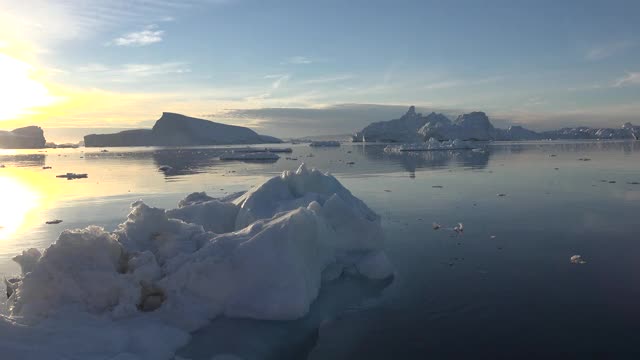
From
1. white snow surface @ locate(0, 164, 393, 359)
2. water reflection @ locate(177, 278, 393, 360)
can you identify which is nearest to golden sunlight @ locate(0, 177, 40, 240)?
white snow surface @ locate(0, 164, 393, 359)

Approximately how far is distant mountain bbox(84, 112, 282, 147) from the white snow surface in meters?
165

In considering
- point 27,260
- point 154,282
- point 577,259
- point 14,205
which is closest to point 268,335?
point 154,282

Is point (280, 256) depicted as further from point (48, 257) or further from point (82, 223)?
point (82, 223)

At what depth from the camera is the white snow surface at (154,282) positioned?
7234 millimetres

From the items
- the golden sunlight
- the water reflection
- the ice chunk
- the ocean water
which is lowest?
the water reflection

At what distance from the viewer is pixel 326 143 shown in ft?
430

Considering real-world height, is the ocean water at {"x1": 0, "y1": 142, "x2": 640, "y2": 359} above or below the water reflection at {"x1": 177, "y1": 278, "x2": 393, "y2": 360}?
above

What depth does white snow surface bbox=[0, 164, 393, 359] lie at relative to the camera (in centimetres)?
723

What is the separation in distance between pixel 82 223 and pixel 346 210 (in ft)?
37.3

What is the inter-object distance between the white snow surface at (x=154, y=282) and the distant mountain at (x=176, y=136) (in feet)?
542

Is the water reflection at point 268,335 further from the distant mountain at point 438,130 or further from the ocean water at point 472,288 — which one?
the distant mountain at point 438,130

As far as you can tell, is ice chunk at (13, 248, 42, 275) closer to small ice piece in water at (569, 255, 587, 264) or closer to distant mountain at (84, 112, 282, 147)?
small ice piece in water at (569, 255, 587, 264)

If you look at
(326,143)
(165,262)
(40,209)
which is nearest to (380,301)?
(165,262)

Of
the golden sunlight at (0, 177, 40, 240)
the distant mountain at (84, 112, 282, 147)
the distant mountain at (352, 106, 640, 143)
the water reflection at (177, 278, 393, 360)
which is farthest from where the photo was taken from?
the distant mountain at (84, 112, 282, 147)
